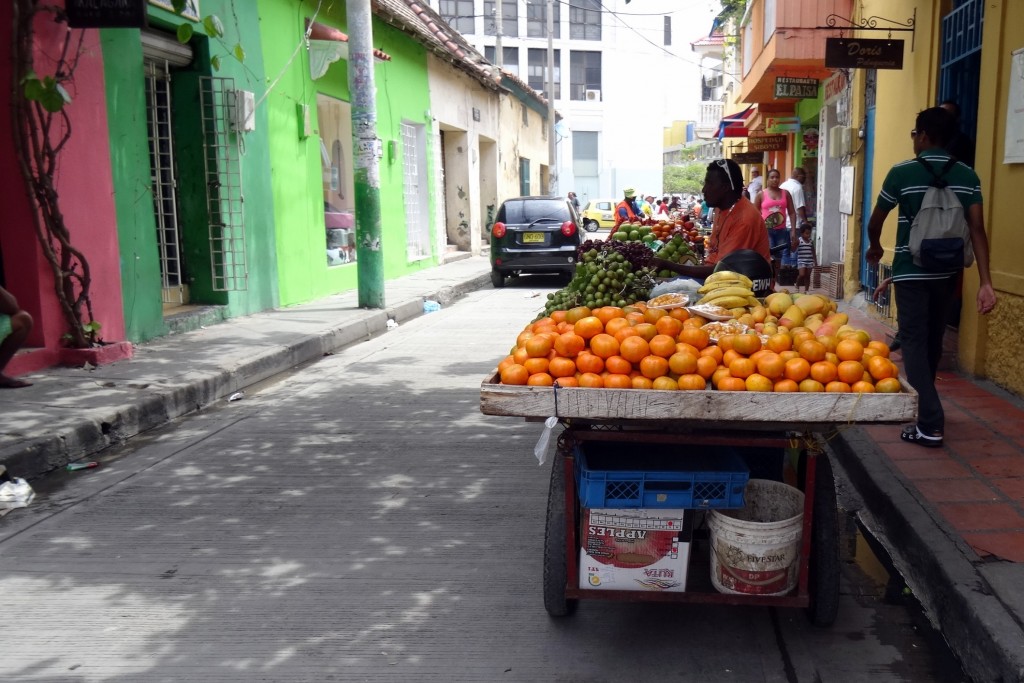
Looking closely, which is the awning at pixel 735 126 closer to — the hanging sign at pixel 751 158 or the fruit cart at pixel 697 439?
the hanging sign at pixel 751 158

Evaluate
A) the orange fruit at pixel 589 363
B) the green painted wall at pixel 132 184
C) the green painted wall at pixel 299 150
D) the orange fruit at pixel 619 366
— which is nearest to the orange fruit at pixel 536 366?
the orange fruit at pixel 589 363

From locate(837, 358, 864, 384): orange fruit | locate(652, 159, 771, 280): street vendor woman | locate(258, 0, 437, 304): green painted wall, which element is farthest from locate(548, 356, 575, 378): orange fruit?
locate(258, 0, 437, 304): green painted wall

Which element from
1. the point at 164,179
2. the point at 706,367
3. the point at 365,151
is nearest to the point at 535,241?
the point at 365,151

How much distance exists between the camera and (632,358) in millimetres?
3205

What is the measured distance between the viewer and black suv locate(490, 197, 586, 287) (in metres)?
16.4

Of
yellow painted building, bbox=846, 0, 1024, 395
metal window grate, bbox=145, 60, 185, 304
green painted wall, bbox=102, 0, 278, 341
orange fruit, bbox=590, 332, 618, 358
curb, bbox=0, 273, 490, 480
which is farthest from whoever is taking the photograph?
metal window grate, bbox=145, 60, 185, 304

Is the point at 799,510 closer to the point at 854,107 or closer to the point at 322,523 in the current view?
the point at 322,523

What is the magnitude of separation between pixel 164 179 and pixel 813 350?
9.21 m

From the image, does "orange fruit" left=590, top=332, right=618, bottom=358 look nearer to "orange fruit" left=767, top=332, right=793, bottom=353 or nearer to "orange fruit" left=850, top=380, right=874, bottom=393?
"orange fruit" left=767, top=332, right=793, bottom=353

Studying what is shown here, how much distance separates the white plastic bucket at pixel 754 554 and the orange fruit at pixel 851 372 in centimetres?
50

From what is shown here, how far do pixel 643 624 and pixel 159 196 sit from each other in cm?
853

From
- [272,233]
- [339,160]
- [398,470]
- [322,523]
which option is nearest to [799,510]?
[322,523]

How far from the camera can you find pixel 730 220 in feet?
17.7

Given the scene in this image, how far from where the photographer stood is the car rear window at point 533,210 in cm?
1664
